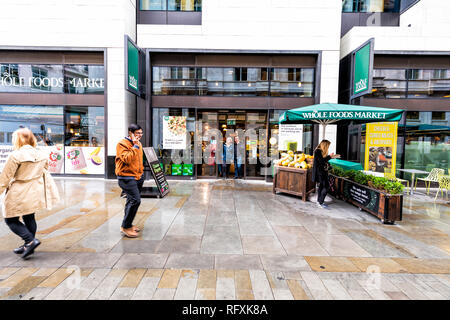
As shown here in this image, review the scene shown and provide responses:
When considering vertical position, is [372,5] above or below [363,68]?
above

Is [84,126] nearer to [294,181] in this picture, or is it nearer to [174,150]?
[174,150]

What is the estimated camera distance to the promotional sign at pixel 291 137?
10.1 meters

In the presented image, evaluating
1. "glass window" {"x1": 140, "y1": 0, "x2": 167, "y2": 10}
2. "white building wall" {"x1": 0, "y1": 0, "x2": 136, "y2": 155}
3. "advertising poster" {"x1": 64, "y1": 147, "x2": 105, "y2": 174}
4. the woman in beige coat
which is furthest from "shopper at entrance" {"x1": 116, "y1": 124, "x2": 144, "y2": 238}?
"glass window" {"x1": 140, "y1": 0, "x2": 167, "y2": 10}

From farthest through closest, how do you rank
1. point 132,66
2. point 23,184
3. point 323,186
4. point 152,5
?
point 152,5, point 132,66, point 323,186, point 23,184

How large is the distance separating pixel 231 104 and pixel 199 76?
194 cm

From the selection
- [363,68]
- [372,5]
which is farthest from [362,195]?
[372,5]

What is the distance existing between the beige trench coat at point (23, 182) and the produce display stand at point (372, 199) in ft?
22.8

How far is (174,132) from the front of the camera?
10.3 meters

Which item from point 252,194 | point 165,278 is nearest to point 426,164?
point 252,194

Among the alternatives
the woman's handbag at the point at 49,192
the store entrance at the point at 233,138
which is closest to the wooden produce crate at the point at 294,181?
the store entrance at the point at 233,138

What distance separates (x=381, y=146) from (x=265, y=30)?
6636 mm

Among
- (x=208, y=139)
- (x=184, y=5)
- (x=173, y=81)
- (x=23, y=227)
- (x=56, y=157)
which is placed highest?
(x=184, y=5)

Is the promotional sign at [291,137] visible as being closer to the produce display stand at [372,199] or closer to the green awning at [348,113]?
the produce display stand at [372,199]

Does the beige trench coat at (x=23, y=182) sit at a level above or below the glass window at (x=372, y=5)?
below
